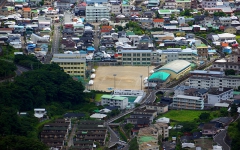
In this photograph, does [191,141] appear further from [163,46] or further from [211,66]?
[163,46]

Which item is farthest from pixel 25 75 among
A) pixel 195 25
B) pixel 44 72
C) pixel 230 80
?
pixel 195 25

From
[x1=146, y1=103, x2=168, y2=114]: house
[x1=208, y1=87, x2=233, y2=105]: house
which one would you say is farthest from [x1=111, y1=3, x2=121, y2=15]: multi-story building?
[x1=146, y1=103, x2=168, y2=114]: house

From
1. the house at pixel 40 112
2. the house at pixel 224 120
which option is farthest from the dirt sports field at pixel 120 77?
the house at pixel 224 120

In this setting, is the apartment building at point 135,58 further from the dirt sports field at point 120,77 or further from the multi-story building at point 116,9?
the multi-story building at point 116,9

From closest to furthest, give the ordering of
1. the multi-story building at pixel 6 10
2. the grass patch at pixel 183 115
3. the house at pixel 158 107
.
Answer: the grass patch at pixel 183 115, the house at pixel 158 107, the multi-story building at pixel 6 10

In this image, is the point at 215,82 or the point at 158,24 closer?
the point at 215,82

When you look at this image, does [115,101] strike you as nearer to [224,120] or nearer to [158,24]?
[224,120]

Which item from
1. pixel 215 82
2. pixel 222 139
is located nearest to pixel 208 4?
pixel 215 82
